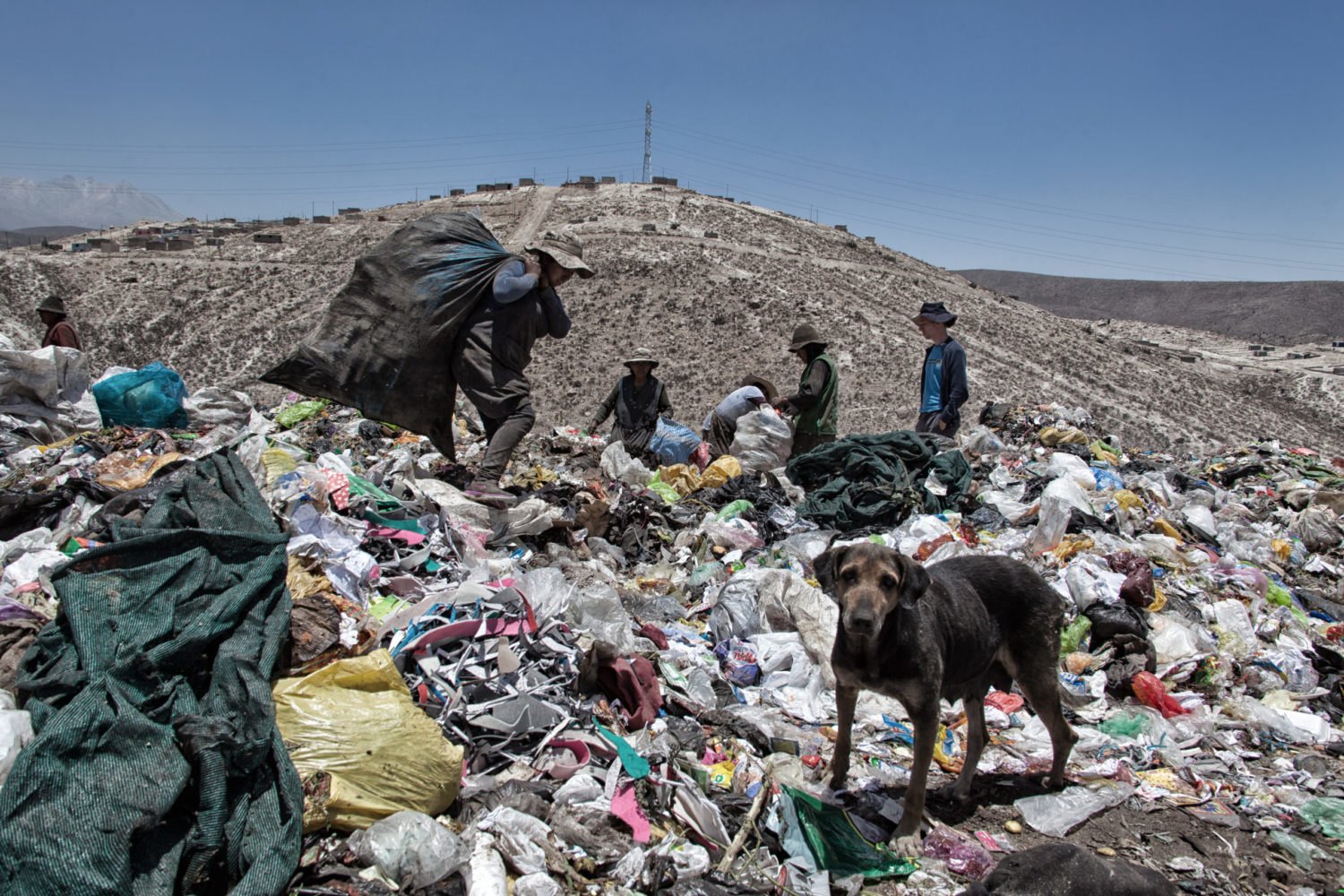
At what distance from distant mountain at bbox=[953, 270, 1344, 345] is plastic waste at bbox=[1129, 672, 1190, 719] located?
Result: 53.1 metres

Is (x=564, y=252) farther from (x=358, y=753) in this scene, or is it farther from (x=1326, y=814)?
(x=1326, y=814)

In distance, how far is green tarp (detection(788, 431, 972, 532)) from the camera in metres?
5.94

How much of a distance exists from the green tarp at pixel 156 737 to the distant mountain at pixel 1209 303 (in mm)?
56741

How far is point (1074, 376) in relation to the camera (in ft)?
74.9

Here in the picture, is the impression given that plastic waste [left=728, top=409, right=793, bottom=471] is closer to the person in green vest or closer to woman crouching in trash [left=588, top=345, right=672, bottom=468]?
the person in green vest

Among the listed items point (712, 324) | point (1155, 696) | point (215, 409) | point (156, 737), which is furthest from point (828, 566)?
point (712, 324)

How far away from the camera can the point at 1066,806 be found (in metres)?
2.95

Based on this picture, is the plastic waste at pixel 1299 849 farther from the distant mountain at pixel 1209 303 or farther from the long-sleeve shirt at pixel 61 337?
the distant mountain at pixel 1209 303

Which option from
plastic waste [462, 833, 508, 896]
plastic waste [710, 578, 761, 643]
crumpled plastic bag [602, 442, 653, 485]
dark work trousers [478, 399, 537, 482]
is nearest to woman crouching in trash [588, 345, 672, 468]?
crumpled plastic bag [602, 442, 653, 485]

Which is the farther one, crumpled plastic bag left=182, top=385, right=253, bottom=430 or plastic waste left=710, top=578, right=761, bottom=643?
crumpled plastic bag left=182, top=385, right=253, bottom=430

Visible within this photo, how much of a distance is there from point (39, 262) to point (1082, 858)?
38.6 meters

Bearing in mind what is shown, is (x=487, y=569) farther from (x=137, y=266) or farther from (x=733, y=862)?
(x=137, y=266)

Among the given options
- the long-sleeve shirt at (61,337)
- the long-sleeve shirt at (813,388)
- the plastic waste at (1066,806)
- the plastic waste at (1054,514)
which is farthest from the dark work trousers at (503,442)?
the long-sleeve shirt at (61,337)

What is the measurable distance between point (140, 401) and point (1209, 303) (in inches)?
3243
